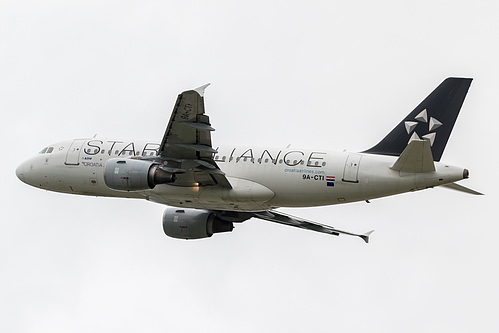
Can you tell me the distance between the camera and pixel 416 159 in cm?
4956

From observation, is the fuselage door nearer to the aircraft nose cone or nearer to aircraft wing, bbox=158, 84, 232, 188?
the aircraft nose cone

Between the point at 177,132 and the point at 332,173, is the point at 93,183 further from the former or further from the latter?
the point at 332,173

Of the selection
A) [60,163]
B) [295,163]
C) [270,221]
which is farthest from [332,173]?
[60,163]

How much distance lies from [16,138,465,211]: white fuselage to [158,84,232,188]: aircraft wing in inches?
30.2

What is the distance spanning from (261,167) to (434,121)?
8.81 metres

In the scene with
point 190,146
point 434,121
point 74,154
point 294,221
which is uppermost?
point 434,121

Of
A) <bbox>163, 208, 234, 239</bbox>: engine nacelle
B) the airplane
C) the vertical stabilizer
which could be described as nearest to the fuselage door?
the airplane

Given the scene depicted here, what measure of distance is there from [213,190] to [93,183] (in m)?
7.08

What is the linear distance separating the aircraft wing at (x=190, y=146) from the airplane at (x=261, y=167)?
0.05 meters

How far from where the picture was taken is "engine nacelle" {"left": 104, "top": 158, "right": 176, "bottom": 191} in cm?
5144

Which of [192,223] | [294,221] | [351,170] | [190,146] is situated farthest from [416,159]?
[192,223]

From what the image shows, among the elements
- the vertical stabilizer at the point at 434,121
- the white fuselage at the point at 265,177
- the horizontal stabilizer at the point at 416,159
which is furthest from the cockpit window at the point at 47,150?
the horizontal stabilizer at the point at 416,159

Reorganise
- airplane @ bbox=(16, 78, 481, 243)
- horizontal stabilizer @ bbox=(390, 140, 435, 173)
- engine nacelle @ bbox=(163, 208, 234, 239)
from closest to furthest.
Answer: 1. horizontal stabilizer @ bbox=(390, 140, 435, 173)
2. airplane @ bbox=(16, 78, 481, 243)
3. engine nacelle @ bbox=(163, 208, 234, 239)

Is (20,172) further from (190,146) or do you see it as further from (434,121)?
(434,121)
